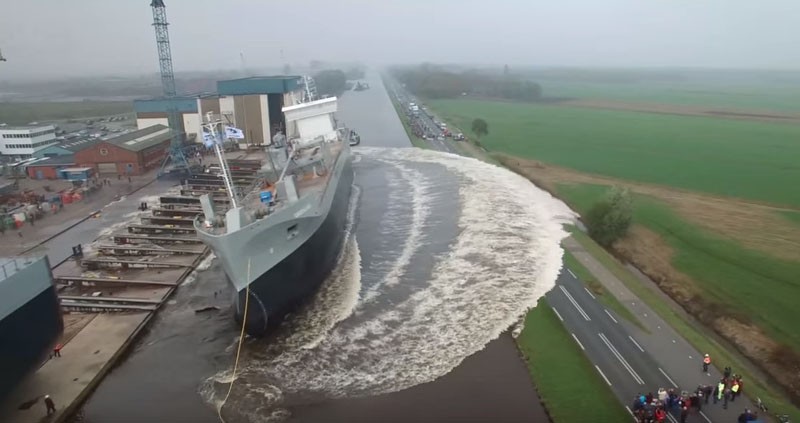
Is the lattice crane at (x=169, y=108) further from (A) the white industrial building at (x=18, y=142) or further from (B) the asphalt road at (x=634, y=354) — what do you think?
(B) the asphalt road at (x=634, y=354)

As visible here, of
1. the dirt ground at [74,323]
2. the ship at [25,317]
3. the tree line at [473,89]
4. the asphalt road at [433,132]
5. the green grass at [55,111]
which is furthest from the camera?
the tree line at [473,89]

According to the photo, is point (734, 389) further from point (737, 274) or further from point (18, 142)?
point (18, 142)

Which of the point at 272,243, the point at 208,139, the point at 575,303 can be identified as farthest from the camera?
the point at 575,303

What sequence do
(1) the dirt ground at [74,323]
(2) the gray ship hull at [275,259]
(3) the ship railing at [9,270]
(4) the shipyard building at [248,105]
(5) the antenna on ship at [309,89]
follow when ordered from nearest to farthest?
(3) the ship railing at [9,270]
(2) the gray ship hull at [275,259]
(1) the dirt ground at [74,323]
(5) the antenna on ship at [309,89]
(4) the shipyard building at [248,105]

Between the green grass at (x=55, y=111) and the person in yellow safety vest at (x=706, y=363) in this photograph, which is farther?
the green grass at (x=55, y=111)

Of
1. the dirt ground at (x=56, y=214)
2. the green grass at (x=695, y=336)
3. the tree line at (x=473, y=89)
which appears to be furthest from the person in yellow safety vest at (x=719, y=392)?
the tree line at (x=473, y=89)

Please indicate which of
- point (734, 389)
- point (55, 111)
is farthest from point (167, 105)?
point (55, 111)

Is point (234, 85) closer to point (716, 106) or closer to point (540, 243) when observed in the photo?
point (540, 243)

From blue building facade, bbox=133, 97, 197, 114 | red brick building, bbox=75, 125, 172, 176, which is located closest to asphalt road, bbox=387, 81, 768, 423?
red brick building, bbox=75, 125, 172, 176
